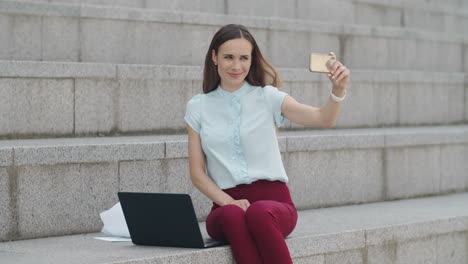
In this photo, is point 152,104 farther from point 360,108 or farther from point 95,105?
point 360,108

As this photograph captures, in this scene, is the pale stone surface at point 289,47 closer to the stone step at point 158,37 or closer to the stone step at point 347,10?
the stone step at point 158,37

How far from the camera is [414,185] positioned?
6.55m

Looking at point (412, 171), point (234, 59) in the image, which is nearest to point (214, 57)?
point (234, 59)

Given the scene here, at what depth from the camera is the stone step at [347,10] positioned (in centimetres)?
740

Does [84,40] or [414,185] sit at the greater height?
[84,40]

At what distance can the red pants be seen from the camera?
13.0ft

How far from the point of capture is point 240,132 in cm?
446

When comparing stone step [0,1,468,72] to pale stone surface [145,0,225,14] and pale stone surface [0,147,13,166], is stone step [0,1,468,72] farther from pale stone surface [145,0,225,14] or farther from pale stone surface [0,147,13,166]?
pale stone surface [0,147,13,166]

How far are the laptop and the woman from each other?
0.55 feet

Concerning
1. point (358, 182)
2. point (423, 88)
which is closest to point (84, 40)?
point (358, 182)

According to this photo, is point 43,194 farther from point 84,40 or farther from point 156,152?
point 84,40

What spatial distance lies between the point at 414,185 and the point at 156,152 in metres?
2.47

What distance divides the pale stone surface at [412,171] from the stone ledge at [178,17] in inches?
65.0

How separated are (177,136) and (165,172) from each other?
663 mm
